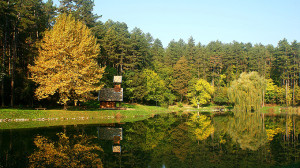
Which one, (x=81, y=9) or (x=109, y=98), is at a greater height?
(x=81, y=9)

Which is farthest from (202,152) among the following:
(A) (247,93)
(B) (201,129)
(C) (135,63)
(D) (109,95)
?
(C) (135,63)

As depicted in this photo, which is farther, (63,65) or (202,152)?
(63,65)

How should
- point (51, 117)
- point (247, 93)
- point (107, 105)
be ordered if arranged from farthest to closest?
1. point (247, 93)
2. point (107, 105)
3. point (51, 117)

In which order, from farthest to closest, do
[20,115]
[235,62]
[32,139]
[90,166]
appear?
[235,62]
[20,115]
[32,139]
[90,166]

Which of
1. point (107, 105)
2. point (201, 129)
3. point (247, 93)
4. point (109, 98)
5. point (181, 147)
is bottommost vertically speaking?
point (201, 129)

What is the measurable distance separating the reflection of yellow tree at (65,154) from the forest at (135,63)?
62.9 feet

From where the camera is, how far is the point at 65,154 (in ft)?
44.0

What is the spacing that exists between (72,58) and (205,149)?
26.2m

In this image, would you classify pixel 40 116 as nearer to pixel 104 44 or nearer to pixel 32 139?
pixel 32 139

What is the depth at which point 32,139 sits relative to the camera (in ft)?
57.3

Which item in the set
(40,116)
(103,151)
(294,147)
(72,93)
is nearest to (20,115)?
(40,116)

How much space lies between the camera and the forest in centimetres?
3622

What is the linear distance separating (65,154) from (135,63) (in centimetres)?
4956

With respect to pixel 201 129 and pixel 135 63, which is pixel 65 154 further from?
pixel 135 63
